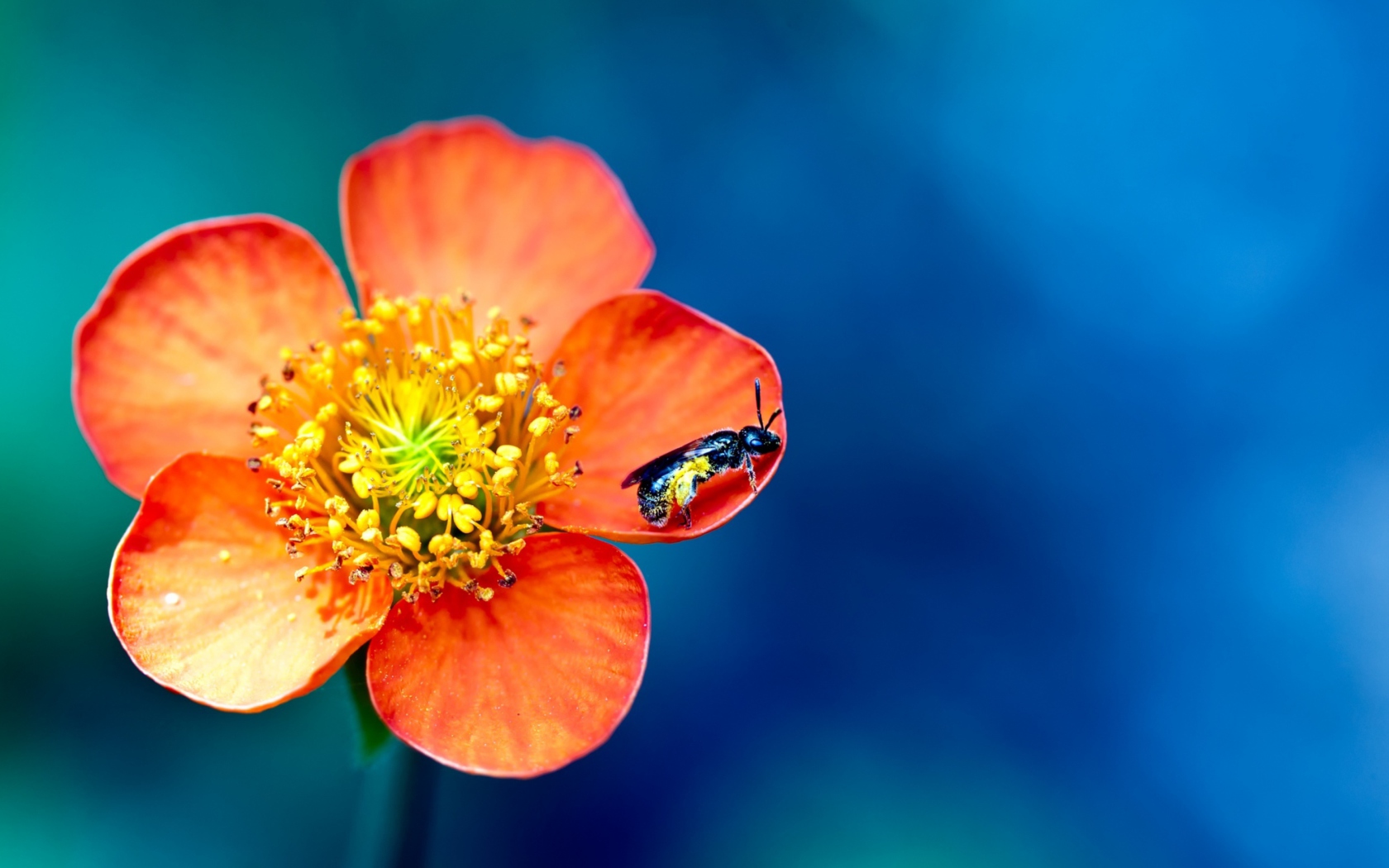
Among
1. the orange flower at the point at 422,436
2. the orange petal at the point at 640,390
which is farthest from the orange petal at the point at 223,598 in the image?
the orange petal at the point at 640,390

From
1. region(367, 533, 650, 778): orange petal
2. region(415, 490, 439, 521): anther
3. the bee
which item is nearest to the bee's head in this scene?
the bee

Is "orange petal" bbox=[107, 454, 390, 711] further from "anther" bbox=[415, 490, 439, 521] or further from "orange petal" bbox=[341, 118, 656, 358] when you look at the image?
"orange petal" bbox=[341, 118, 656, 358]

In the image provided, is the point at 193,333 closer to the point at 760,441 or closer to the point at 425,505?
the point at 425,505

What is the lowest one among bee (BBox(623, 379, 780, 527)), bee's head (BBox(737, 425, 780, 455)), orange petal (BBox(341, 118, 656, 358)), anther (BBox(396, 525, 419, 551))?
anther (BBox(396, 525, 419, 551))

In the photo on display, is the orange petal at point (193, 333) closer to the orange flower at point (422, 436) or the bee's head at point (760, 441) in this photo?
the orange flower at point (422, 436)

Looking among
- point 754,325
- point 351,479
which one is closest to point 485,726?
point 351,479
